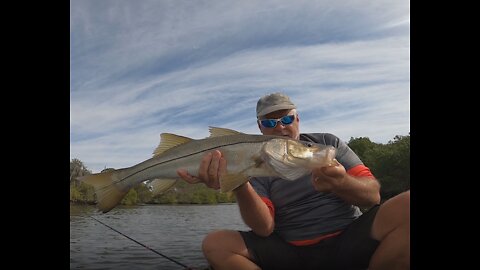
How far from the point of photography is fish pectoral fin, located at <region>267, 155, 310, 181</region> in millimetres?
3480

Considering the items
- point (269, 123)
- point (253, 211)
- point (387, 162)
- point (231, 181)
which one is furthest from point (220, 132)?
point (387, 162)

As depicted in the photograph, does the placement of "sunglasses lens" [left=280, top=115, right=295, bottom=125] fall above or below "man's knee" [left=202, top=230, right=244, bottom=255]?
above

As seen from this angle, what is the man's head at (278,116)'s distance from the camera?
4.42m

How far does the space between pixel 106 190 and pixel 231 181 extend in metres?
1.32

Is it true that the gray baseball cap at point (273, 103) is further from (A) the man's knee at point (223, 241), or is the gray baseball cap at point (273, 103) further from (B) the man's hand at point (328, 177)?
(A) the man's knee at point (223, 241)

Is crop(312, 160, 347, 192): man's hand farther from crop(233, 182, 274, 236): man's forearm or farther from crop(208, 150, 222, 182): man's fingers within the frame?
crop(208, 150, 222, 182): man's fingers

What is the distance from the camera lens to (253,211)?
407cm

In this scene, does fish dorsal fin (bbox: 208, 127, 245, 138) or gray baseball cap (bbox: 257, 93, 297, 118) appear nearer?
fish dorsal fin (bbox: 208, 127, 245, 138)

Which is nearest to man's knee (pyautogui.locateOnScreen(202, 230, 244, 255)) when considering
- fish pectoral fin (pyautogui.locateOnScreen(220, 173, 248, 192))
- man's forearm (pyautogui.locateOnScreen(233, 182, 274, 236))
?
man's forearm (pyautogui.locateOnScreen(233, 182, 274, 236))

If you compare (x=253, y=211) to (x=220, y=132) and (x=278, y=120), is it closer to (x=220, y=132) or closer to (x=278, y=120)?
(x=220, y=132)
